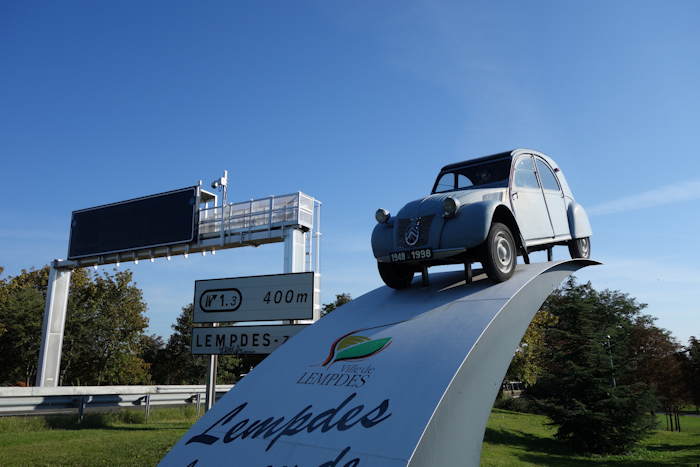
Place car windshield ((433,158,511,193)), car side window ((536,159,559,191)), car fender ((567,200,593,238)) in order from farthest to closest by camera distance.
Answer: car fender ((567,200,593,238)) < car side window ((536,159,559,191)) < car windshield ((433,158,511,193))

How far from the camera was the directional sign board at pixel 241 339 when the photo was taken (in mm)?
11938

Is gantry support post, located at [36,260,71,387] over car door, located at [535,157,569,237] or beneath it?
beneath

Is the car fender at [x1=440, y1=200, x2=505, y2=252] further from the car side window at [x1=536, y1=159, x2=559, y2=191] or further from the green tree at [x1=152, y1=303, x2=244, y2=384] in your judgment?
the green tree at [x1=152, y1=303, x2=244, y2=384]

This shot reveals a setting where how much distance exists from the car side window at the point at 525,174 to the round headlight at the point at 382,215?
2205 mm

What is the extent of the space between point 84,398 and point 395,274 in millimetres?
11187

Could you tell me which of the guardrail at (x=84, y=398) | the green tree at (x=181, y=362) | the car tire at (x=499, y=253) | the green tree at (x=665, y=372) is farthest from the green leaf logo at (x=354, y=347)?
the green tree at (x=181, y=362)

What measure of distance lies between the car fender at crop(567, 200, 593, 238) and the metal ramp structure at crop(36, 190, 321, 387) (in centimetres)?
921

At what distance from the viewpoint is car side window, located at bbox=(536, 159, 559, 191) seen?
29.1 feet

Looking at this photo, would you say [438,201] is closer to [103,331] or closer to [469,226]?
[469,226]

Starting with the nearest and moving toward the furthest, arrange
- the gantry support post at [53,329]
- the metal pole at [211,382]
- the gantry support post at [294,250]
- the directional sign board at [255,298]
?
the directional sign board at [255,298] < the metal pole at [211,382] < the gantry support post at [294,250] < the gantry support post at [53,329]

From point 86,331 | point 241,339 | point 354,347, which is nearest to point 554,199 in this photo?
Answer: point 354,347

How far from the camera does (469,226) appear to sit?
650 centimetres

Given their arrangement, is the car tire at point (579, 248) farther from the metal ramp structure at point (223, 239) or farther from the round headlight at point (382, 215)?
the metal ramp structure at point (223, 239)

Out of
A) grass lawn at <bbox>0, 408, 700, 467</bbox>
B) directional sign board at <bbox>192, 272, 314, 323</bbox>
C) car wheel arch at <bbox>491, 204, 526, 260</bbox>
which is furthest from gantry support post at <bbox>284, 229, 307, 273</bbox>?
car wheel arch at <bbox>491, 204, 526, 260</bbox>
